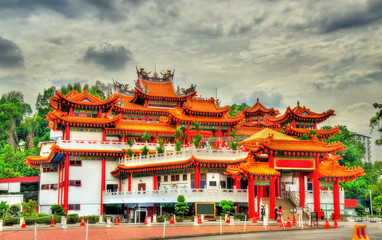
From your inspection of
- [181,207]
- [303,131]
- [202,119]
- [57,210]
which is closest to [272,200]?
[181,207]

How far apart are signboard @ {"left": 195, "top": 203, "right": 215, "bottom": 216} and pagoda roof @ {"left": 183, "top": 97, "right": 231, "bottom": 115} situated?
61.9ft

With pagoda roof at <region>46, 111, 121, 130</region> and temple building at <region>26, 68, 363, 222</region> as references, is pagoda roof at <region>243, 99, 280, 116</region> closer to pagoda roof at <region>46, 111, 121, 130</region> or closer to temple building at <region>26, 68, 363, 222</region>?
temple building at <region>26, 68, 363, 222</region>

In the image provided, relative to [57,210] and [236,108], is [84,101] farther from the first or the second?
[236,108]

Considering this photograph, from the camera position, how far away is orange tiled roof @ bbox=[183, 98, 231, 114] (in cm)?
6494

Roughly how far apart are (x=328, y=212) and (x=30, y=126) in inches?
3604

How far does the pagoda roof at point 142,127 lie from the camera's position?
2596 inches

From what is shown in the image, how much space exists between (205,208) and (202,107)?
21.2m

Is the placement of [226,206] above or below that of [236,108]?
below

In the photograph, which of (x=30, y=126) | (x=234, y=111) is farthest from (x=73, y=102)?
(x=30, y=126)

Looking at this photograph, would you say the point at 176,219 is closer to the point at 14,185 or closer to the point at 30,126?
the point at 14,185

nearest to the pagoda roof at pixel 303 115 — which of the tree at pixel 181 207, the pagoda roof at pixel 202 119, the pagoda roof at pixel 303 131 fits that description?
the pagoda roof at pixel 303 131

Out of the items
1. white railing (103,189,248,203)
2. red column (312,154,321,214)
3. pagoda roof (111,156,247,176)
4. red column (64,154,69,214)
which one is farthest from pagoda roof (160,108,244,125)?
red column (312,154,321,214)

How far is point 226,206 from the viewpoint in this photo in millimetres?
47031

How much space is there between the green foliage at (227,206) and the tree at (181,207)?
3.55m
